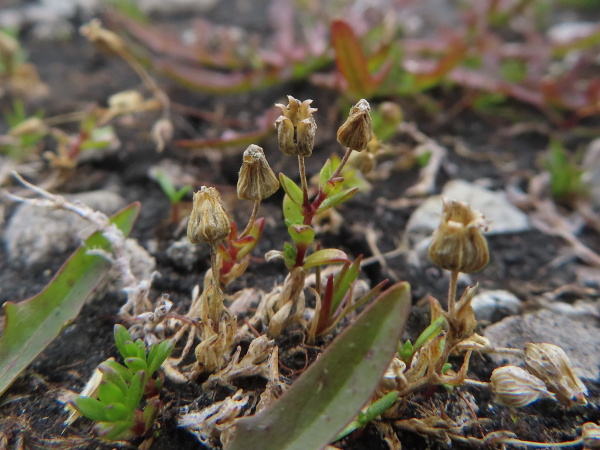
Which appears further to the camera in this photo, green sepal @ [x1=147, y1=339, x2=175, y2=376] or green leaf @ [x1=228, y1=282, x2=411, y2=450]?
green sepal @ [x1=147, y1=339, x2=175, y2=376]

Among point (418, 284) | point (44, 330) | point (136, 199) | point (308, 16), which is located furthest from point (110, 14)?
point (418, 284)

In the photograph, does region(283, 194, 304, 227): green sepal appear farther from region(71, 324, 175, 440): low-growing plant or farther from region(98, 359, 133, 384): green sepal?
region(98, 359, 133, 384): green sepal

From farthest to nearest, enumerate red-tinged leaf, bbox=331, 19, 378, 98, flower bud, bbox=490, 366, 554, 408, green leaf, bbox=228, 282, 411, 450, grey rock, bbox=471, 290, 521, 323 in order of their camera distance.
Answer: red-tinged leaf, bbox=331, 19, 378, 98 → grey rock, bbox=471, 290, 521, 323 → flower bud, bbox=490, 366, 554, 408 → green leaf, bbox=228, 282, 411, 450

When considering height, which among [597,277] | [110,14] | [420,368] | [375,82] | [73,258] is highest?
[110,14]

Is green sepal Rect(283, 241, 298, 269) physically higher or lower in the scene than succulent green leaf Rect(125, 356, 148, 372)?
higher

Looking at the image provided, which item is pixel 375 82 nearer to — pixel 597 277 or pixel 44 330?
pixel 597 277

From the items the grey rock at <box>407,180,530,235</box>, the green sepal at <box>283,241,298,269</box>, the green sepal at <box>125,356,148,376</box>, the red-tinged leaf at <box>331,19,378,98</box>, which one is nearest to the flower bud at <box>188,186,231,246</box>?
the green sepal at <box>283,241,298,269</box>

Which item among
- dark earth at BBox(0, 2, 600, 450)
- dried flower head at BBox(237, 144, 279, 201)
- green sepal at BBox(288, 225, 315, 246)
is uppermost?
dried flower head at BBox(237, 144, 279, 201)

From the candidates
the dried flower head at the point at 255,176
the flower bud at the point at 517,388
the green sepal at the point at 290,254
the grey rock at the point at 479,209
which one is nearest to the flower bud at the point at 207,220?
the dried flower head at the point at 255,176
